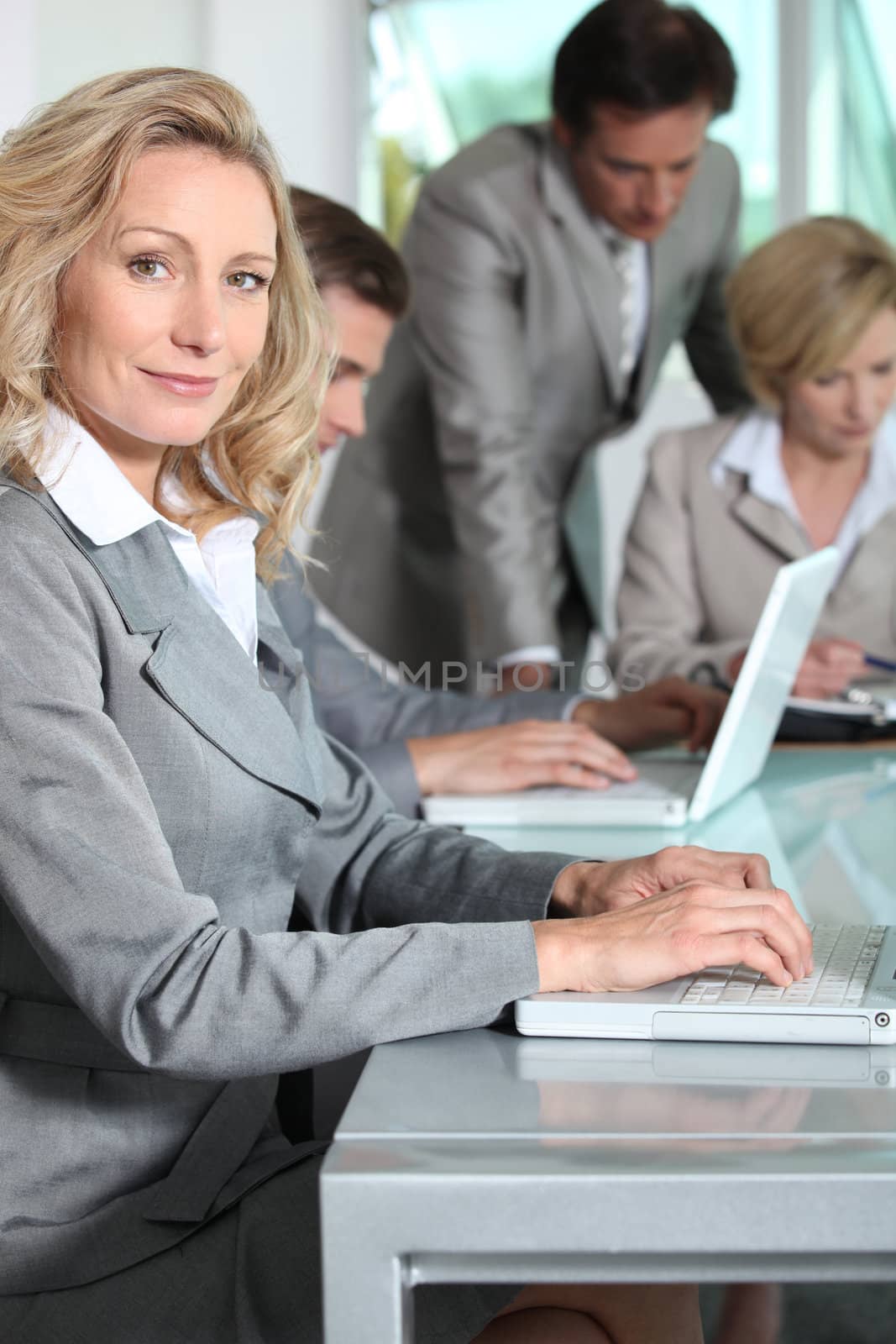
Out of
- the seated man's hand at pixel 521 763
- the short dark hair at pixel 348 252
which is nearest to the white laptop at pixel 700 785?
the seated man's hand at pixel 521 763

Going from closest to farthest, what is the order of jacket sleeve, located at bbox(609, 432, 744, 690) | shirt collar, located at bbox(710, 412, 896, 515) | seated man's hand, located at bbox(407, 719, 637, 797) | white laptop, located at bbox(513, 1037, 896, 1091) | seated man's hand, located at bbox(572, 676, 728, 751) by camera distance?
white laptop, located at bbox(513, 1037, 896, 1091) < seated man's hand, located at bbox(407, 719, 637, 797) < seated man's hand, located at bbox(572, 676, 728, 751) < jacket sleeve, located at bbox(609, 432, 744, 690) < shirt collar, located at bbox(710, 412, 896, 515)

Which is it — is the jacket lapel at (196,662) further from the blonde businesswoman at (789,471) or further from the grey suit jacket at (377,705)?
the blonde businesswoman at (789,471)

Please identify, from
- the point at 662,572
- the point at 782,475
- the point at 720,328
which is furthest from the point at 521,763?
the point at 720,328

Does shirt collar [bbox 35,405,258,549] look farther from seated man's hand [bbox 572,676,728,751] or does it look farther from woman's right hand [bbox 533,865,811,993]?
seated man's hand [bbox 572,676,728,751]

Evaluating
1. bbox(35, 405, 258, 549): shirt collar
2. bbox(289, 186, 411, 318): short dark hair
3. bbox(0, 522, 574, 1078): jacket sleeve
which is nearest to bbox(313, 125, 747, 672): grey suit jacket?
bbox(289, 186, 411, 318): short dark hair

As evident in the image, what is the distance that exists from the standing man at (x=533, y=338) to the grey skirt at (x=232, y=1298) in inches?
63.1

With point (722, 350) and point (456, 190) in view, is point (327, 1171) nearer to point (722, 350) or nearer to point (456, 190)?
point (456, 190)

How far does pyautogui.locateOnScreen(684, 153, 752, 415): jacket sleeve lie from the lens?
2.98 meters

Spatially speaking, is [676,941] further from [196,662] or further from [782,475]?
[782,475]

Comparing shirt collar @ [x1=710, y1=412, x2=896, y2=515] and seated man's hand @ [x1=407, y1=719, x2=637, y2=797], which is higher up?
seated man's hand @ [x1=407, y1=719, x2=637, y2=797]

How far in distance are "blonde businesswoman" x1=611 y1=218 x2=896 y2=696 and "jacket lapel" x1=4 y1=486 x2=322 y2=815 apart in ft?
4.58

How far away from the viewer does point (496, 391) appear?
2.60m

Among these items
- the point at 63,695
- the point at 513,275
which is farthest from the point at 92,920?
the point at 513,275

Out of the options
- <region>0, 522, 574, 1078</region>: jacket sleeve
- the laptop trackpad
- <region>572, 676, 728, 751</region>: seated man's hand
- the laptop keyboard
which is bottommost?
<region>572, 676, 728, 751</region>: seated man's hand
